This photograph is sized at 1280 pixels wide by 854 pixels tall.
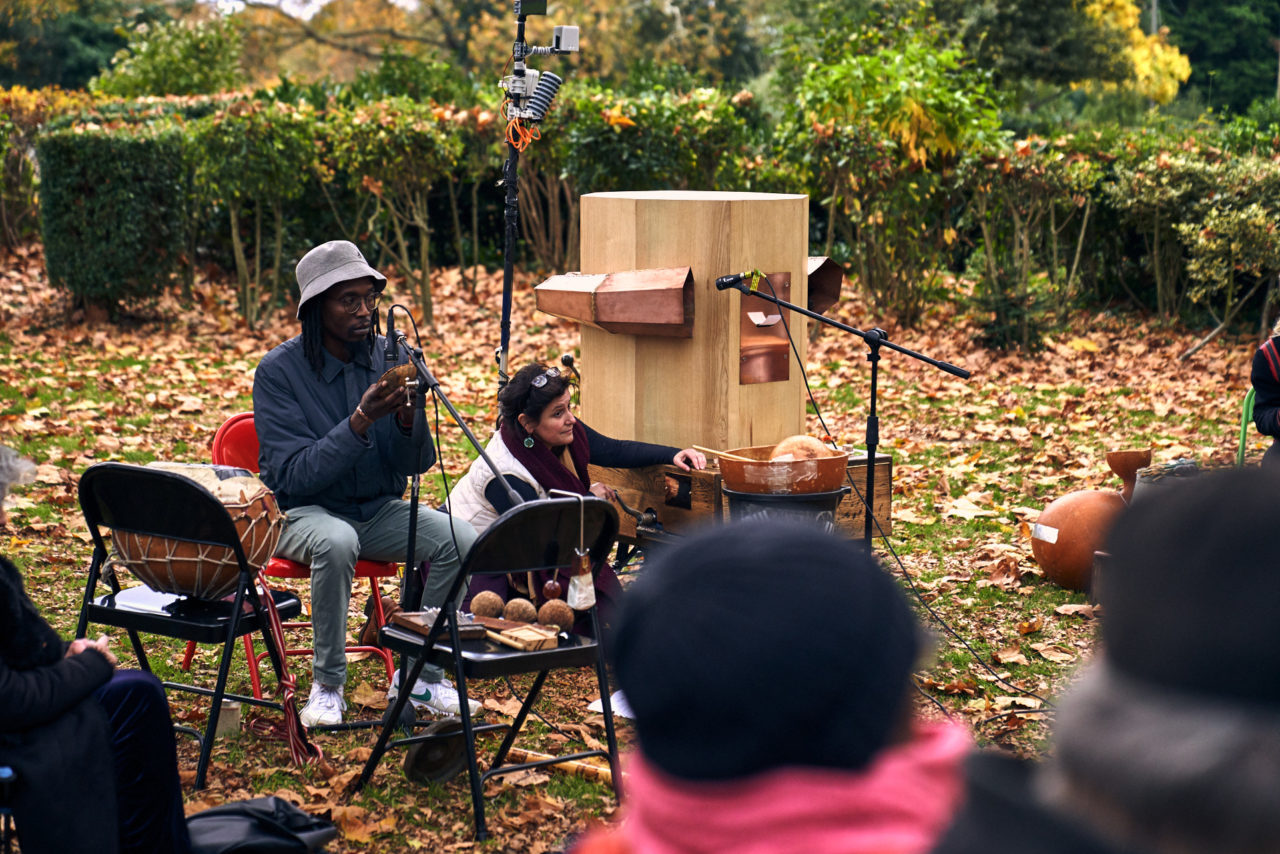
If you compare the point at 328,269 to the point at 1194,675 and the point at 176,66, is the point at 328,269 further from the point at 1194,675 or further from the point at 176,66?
the point at 176,66

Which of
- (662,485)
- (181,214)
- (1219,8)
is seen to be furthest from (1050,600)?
(1219,8)

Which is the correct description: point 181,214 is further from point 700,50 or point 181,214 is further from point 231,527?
point 700,50

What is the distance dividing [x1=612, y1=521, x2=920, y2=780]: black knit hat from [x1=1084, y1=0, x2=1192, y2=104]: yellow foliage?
95.4 ft

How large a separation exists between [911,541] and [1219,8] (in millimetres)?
36594

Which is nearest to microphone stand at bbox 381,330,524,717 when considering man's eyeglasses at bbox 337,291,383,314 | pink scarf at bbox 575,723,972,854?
man's eyeglasses at bbox 337,291,383,314

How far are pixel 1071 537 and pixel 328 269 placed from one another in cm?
344

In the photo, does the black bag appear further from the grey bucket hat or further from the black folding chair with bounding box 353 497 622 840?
the grey bucket hat

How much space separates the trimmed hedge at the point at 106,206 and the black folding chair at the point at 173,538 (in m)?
7.83

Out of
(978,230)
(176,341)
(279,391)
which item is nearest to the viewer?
(279,391)

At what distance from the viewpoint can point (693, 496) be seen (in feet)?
16.9

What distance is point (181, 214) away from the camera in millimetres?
11508

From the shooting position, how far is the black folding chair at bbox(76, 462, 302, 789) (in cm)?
376

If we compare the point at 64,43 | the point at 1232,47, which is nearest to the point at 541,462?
the point at 64,43

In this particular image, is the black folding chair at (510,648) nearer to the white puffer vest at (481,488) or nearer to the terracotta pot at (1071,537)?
the white puffer vest at (481,488)
